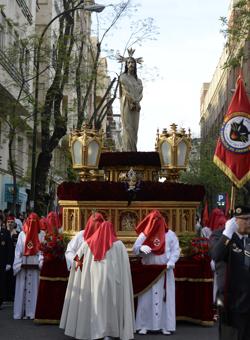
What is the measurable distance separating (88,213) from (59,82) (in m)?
13.3

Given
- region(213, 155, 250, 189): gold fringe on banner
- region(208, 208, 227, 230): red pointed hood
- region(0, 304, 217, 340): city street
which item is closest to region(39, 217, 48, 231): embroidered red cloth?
region(0, 304, 217, 340): city street

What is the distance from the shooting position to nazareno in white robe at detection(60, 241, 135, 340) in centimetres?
993

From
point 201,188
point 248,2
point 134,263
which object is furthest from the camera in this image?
point 248,2

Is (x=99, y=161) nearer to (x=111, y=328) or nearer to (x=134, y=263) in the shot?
(x=134, y=263)

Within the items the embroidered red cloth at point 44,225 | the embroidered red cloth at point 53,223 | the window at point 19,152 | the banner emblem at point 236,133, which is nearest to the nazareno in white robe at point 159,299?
the banner emblem at point 236,133

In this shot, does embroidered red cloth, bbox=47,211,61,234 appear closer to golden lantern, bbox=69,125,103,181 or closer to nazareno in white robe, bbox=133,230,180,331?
golden lantern, bbox=69,125,103,181

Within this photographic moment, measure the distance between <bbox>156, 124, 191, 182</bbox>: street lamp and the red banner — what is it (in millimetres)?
1665

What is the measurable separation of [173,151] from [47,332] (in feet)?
15.7

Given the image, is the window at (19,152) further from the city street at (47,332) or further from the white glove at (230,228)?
the white glove at (230,228)

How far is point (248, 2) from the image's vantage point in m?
23.9

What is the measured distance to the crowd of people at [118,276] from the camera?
24.4 feet

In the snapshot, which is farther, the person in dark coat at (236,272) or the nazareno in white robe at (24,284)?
the nazareno in white robe at (24,284)

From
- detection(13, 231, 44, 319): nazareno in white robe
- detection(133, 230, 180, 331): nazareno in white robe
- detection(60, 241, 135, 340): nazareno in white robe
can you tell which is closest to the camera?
detection(60, 241, 135, 340): nazareno in white robe

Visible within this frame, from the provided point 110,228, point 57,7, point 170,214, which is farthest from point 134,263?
point 57,7
